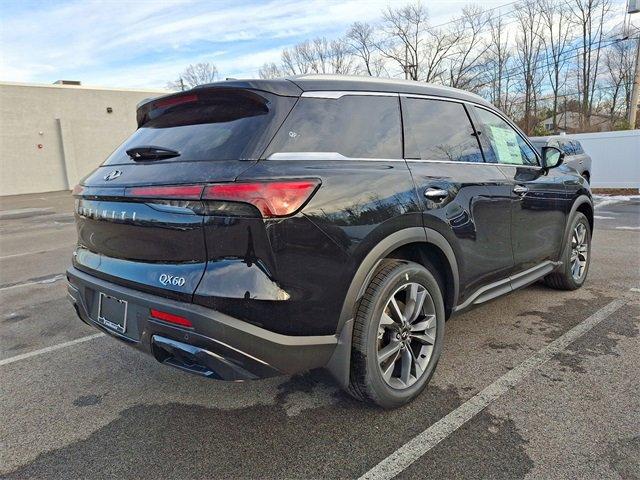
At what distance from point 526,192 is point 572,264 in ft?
4.83

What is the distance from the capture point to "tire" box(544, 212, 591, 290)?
459 centimetres

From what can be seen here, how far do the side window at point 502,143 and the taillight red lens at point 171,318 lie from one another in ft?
8.39

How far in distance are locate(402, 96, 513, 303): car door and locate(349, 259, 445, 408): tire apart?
0.33 metres

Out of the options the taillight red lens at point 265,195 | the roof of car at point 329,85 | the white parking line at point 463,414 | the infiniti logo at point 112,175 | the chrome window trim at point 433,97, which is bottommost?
the white parking line at point 463,414

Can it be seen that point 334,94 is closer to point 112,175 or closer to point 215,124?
point 215,124

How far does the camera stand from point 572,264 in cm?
480

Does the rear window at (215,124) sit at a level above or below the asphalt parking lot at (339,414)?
above

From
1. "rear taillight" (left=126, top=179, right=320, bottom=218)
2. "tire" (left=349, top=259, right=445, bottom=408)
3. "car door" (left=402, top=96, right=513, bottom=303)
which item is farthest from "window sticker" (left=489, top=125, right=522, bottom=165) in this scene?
"rear taillight" (left=126, top=179, right=320, bottom=218)

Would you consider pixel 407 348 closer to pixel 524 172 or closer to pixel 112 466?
pixel 112 466

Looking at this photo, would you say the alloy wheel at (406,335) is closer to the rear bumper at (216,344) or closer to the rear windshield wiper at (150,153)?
the rear bumper at (216,344)

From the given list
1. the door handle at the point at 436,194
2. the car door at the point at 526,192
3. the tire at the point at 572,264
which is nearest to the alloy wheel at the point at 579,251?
the tire at the point at 572,264

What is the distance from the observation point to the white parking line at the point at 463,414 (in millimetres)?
2275

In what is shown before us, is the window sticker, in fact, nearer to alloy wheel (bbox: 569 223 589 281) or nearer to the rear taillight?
alloy wheel (bbox: 569 223 589 281)

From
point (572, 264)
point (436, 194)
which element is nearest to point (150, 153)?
point (436, 194)
